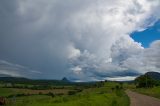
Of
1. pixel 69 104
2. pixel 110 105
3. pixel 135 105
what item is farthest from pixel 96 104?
pixel 135 105

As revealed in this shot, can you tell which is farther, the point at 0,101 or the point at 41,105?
the point at 0,101

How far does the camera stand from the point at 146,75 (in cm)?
16688

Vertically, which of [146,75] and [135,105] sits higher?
[146,75]

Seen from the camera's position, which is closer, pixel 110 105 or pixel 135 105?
pixel 110 105

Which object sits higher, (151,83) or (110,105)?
(151,83)

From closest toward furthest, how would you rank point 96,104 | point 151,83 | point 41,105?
1. point 41,105
2. point 96,104
3. point 151,83

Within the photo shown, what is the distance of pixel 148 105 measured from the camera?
4469 cm

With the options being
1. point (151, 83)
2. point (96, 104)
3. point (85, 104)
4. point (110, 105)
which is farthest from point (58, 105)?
point (151, 83)

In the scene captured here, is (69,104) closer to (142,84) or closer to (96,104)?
(96,104)

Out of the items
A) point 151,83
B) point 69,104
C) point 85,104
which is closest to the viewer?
point 69,104

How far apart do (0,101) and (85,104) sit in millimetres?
9951

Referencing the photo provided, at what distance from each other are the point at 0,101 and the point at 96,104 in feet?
37.6

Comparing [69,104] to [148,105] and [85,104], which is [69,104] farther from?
[148,105]

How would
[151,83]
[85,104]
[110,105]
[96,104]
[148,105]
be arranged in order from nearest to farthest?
[85,104] < [96,104] < [110,105] < [148,105] < [151,83]
